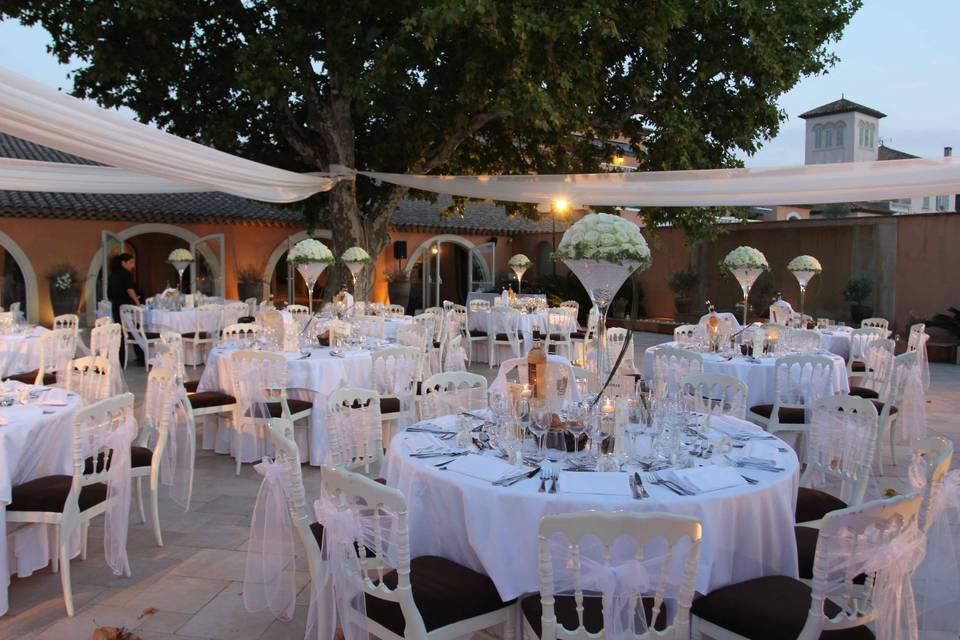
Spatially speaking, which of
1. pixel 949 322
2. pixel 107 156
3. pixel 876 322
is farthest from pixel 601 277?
pixel 949 322

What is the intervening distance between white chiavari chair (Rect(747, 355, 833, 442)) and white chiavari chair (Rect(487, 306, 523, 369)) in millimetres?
4662

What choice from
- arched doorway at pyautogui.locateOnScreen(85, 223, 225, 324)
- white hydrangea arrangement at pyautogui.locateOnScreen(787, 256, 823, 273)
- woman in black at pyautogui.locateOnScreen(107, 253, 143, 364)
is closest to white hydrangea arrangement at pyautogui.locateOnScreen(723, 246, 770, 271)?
white hydrangea arrangement at pyautogui.locateOnScreen(787, 256, 823, 273)

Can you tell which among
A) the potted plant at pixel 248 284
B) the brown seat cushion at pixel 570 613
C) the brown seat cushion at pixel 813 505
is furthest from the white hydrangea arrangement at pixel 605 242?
the potted plant at pixel 248 284

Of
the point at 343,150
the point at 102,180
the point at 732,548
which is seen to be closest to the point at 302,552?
the point at 732,548

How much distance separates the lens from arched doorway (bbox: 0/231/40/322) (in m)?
14.0

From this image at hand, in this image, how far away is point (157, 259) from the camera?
20938 millimetres

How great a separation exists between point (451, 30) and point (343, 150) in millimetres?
3480

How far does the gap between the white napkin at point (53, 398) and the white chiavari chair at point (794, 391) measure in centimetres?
465

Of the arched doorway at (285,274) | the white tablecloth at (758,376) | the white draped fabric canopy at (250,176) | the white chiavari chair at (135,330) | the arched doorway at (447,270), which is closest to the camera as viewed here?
the white draped fabric canopy at (250,176)

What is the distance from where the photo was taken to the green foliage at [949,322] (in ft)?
39.3

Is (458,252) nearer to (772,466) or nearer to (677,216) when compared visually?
(677,216)

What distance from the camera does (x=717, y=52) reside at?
1114 centimetres

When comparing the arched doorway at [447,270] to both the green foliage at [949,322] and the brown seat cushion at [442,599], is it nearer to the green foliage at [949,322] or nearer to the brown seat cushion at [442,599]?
the green foliage at [949,322]

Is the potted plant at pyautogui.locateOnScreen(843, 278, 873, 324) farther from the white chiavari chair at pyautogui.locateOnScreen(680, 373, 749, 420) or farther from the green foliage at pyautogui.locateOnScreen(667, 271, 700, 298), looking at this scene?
the white chiavari chair at pyautogui.locateOnScreen(680, 373, 749, 420)
